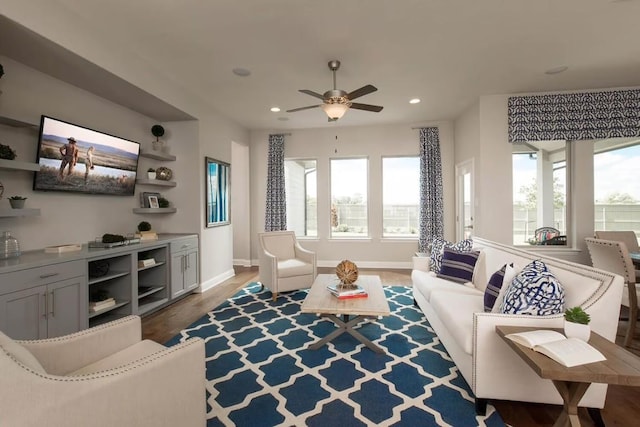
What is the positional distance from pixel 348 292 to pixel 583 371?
1.69m

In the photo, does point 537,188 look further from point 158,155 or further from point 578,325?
point 158,155

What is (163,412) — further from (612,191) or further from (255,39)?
(612,191)

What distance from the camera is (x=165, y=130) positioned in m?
4.40

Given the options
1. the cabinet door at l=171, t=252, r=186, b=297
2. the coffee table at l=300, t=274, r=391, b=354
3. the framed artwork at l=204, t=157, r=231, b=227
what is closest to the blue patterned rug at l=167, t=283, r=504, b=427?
the coffee table at l=300, t=274, r=391, b=354

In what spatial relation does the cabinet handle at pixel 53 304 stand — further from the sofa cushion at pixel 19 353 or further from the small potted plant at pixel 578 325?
the small potted plant at pixel 578 325

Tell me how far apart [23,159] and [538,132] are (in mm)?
6027

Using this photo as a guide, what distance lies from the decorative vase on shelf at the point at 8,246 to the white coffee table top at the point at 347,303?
2.38 meters

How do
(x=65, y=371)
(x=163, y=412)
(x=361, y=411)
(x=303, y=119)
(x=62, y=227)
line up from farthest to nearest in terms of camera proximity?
1. (x=303, y=119)
2. (x=62, y=227)
3. (x=361, y=411)
4. (x=65, y=371)
5. (x=163, y=412)

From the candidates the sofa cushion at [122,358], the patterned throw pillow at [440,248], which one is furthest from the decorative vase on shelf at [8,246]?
the patterned throw pillow at [440,248]

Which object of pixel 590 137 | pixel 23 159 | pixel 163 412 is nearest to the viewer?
pixel 163 412

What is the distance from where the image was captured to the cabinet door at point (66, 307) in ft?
7.62

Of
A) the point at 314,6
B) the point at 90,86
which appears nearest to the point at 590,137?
the point at 314,6

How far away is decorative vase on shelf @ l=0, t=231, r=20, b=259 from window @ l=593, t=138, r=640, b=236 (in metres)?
6.59

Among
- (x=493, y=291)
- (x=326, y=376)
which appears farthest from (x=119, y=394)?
(x=493, y=291)
